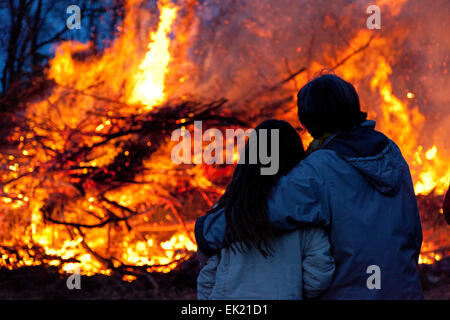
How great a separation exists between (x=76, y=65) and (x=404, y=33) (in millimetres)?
4251

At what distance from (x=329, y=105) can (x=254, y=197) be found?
455mm

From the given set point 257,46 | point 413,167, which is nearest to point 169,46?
point 257,46

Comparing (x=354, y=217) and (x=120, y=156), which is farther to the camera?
(x=120, y=156)

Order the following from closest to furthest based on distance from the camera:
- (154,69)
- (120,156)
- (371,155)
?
(371,155) < (120,156) < (154,69)

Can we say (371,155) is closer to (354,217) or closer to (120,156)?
(354,217)

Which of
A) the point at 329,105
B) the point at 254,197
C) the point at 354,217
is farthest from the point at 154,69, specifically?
the point at 354,217

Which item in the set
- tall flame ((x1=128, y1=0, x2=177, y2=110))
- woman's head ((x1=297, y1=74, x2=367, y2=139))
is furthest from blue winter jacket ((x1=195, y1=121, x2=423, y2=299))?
tall flame ((x1=128, y1=0, x2=177, y2=110))

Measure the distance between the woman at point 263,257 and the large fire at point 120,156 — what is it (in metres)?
4.19

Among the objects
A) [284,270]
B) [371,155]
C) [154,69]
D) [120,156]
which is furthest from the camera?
[154,69]

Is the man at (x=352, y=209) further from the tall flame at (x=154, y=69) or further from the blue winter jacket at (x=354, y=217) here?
the tall flame at (x=154, y=69)

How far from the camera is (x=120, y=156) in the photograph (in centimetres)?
633

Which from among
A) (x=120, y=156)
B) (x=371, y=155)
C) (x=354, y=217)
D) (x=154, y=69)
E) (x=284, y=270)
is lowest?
(x=284, y=270)

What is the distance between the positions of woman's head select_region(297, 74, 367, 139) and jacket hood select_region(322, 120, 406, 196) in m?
0.04

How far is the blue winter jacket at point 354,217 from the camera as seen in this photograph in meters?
1.70
